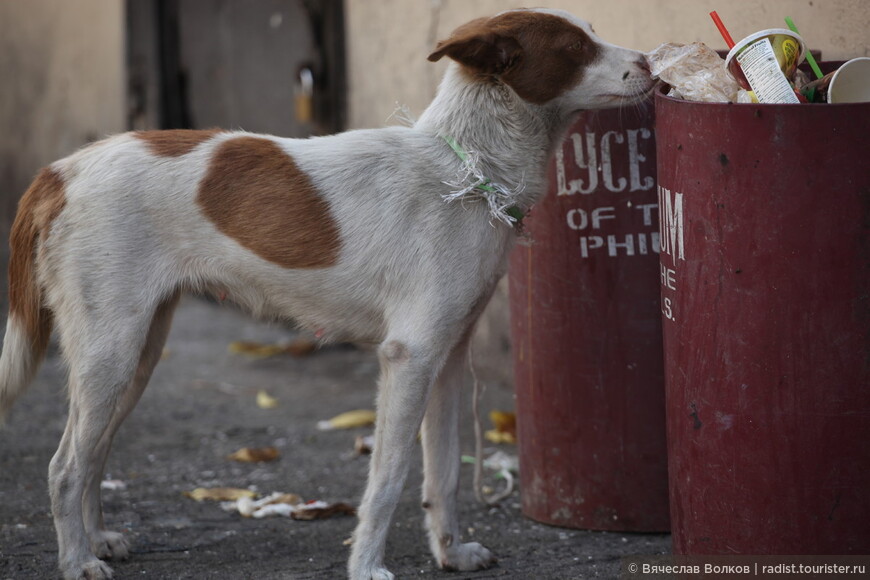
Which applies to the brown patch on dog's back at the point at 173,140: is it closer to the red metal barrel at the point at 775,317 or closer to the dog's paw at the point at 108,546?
the dog's paw at the point at 108,546

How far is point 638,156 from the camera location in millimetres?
3570

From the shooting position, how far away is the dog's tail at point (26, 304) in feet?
11.3

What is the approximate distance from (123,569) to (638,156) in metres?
2.16

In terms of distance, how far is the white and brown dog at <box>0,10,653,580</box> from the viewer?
326cm

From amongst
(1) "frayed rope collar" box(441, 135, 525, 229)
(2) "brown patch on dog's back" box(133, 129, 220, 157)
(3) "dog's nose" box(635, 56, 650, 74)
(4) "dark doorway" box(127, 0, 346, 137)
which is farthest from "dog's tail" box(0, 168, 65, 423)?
(4) "dark doorway" box(127, 0, 346, 137)

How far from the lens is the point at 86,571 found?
3.40 meters

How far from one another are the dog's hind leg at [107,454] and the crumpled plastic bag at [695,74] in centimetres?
172

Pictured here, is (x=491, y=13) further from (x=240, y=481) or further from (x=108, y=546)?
(x=108, y=546)

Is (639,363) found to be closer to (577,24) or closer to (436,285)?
(436,285)

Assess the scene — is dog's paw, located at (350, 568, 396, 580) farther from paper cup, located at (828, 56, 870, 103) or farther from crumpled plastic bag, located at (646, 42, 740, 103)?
paper cup, located at (828, 56, 870, 103)


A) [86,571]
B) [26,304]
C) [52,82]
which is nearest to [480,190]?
[26,304]

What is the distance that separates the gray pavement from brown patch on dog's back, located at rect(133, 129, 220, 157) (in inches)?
38.4

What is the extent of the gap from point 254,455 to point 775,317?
2776mm

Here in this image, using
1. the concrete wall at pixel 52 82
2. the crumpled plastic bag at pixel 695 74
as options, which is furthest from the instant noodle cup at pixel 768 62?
the concrete wall at pixel 52 82
